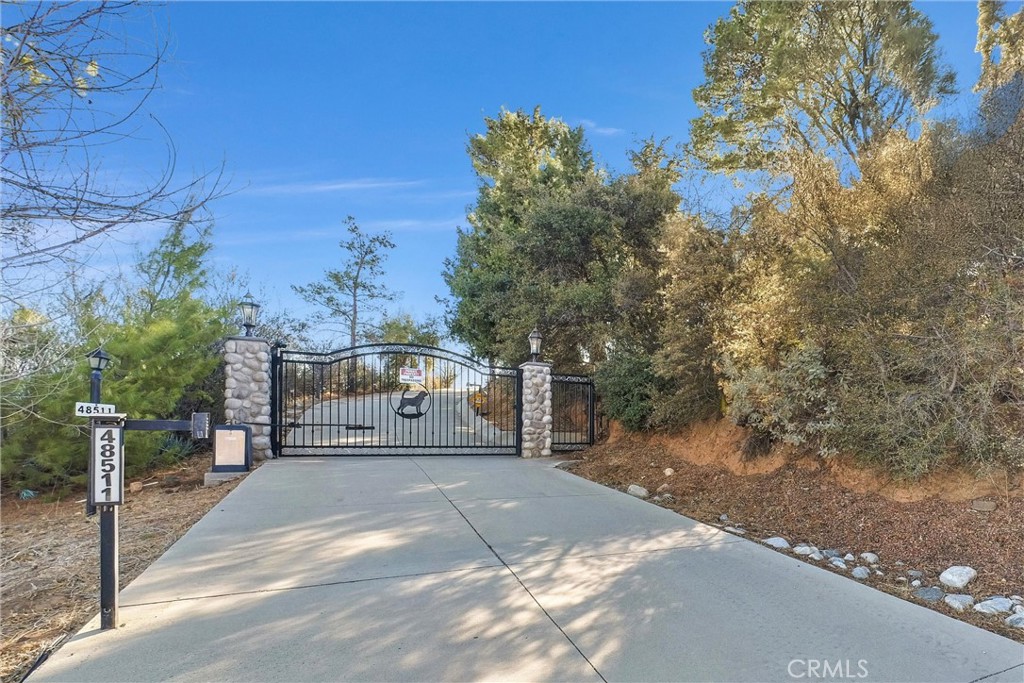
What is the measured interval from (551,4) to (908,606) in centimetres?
884

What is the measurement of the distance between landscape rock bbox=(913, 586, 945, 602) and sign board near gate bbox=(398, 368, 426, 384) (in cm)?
698

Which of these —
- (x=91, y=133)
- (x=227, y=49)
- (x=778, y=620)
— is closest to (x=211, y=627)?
(x=91, y=133)

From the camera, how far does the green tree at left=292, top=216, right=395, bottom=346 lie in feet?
64.4

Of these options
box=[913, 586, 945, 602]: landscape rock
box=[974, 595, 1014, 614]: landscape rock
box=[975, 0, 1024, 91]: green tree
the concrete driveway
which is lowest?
box=[913, 586, 945, 602]: landscape rock

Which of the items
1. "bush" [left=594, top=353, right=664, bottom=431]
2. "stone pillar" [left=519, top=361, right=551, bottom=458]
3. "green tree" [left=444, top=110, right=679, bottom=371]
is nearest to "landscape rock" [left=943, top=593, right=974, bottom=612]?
"bush" [left=594, top=353, right=664, bottom=431]

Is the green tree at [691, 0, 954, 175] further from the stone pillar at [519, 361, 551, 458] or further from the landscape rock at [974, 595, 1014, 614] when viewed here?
the landscape rock at [974, 595, 1014, 614]

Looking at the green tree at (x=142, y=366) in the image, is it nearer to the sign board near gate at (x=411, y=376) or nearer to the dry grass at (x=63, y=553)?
the dry grass at (x=63, y=553)

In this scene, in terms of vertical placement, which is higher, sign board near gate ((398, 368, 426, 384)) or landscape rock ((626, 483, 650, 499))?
sign board near gate ((398, 368, 426, 384))

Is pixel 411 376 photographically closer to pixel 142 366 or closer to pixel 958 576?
pixel 142 366

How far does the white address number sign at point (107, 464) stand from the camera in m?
2.54

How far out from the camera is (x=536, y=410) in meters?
9.16

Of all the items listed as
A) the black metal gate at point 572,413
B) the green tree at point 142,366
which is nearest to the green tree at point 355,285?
the green tree at point 142,366

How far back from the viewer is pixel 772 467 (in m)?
6.20

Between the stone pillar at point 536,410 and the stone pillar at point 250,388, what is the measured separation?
4222 mm
